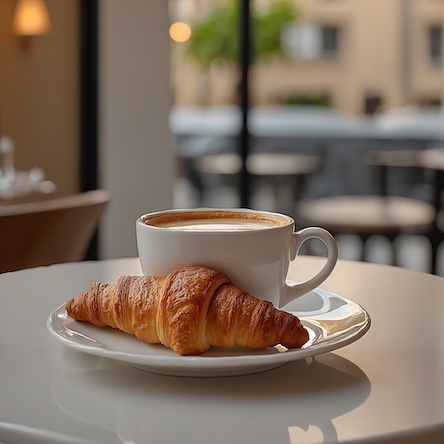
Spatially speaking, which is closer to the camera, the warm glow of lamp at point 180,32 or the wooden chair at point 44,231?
the wooden chair at point 44,231

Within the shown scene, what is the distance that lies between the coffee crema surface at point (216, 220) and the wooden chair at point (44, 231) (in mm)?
788

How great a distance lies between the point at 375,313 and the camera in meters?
0.83

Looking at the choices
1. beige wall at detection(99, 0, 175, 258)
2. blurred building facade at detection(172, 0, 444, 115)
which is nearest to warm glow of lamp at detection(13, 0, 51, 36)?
beige wall at detection(99, 0, 175, 258)

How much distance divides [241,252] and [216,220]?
12cm

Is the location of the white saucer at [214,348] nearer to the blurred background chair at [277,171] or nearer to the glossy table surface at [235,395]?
the glossy table surface at [235,395]

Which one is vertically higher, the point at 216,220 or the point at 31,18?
the point at 31,18

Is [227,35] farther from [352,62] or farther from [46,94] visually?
[46,94]

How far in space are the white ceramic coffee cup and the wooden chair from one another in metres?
0.83

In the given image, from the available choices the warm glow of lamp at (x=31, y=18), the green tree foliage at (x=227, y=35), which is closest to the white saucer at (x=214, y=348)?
the warm glow of lamp at (x=31, y=18)

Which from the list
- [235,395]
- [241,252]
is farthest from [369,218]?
[235,395]

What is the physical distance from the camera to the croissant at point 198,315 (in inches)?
25.4

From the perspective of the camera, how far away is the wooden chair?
1.56m

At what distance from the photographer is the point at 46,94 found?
11.2 feet

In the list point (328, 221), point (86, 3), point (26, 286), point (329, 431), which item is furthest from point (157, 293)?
point (86, 3)
